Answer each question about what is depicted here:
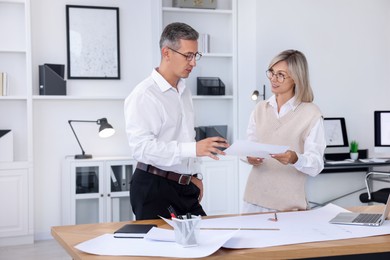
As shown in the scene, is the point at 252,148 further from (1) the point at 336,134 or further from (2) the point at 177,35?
(1) the point at 336,134

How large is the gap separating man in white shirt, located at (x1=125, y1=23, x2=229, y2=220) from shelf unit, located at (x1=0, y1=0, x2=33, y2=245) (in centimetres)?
283

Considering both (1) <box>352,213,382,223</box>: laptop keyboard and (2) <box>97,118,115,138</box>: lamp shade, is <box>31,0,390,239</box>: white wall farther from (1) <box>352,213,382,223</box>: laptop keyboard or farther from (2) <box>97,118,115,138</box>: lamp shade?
(1) <box>352,213,382,223</box>: laptop keyboard

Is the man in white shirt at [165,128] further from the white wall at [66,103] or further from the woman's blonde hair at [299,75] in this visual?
the white wall at [66,103]

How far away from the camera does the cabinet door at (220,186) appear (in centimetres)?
582

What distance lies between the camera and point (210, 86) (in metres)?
5.89

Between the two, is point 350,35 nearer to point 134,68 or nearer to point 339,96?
point 339,96

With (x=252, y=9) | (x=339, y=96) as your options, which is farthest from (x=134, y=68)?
(x=339, y=96)

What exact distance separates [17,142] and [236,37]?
8.21ft

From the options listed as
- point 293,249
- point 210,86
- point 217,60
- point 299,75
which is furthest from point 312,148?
point 217,60

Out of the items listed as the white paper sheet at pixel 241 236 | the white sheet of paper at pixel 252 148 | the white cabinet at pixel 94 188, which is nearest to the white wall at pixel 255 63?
the white cabinet at pixel 94 188

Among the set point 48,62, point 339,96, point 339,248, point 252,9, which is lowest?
point 339,248

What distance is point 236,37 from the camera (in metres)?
5.98

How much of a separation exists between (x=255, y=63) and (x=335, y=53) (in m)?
0.88

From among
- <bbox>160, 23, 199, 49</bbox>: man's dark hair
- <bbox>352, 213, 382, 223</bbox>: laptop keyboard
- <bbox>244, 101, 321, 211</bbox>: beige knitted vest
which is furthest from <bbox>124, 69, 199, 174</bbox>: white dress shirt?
<bbox>352, 213, 382, 223</bbox>: laptop keyboard
